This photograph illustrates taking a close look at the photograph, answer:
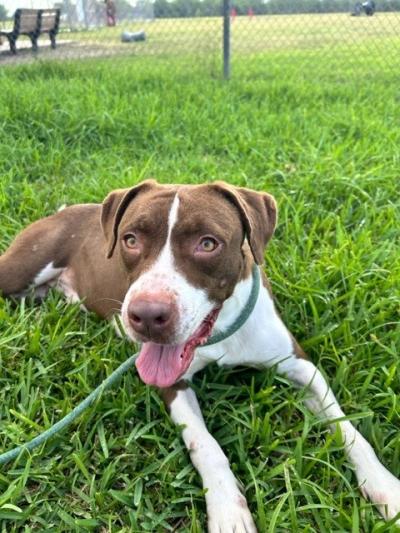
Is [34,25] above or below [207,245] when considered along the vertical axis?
below

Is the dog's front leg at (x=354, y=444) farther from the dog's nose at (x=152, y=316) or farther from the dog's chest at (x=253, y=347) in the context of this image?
the dog's nose at (x=152, y=316)

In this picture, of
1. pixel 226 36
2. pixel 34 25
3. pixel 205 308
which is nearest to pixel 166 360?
A: pixel 205 308

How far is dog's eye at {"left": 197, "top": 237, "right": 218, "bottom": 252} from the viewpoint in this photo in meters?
2.27

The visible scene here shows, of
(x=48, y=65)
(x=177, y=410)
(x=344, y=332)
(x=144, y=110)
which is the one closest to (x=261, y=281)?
(x=344, y=332)

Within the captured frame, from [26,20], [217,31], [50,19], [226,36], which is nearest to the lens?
[226,36]

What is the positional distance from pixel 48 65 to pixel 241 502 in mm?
6853

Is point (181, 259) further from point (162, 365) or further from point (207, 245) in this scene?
point (162, 365)

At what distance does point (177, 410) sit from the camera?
2.49 metres

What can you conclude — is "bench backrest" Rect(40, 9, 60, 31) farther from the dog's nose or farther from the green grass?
the dog's nose

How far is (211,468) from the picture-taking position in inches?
88.0

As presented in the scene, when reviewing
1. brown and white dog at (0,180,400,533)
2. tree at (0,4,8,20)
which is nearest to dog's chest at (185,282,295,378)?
brown and white dog at (0,180,400,533)

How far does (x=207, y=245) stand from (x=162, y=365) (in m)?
0.49

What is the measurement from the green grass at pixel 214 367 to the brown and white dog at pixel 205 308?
80mm

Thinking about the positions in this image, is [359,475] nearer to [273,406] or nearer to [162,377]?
[273,406]
